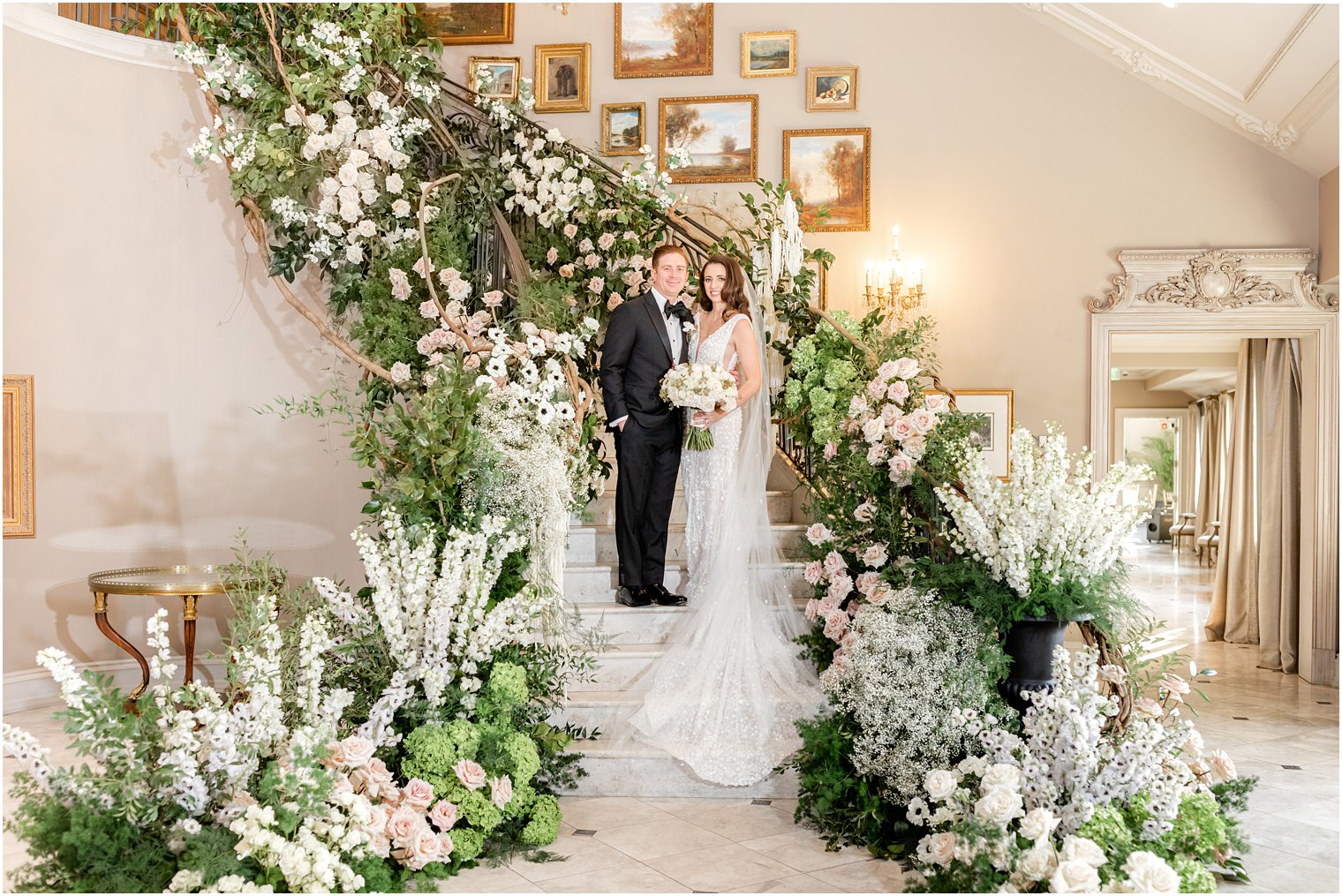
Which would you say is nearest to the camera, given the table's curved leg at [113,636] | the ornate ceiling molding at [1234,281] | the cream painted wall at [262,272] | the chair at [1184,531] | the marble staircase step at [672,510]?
the table's curved leg at [113,636]

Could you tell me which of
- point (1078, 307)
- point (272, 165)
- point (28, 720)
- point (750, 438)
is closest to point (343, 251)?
point (272, 165)

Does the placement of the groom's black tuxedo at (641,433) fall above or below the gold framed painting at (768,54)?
below

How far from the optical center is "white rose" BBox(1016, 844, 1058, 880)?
290cm

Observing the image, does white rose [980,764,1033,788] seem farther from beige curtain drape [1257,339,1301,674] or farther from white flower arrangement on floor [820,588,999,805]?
beige curtain drape [1257,339,1301,674]

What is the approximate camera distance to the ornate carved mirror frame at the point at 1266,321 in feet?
22.4

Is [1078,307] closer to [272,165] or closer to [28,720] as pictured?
[272,165]

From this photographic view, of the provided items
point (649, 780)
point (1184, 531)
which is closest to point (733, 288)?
point (649, 780)

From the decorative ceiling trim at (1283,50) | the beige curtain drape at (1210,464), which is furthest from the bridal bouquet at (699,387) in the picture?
the beige curtain drape at (1210,464)

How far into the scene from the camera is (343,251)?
19.8 feet

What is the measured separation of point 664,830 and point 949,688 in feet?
3.96

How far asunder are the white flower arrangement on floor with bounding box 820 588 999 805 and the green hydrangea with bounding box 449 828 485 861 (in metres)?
1.40

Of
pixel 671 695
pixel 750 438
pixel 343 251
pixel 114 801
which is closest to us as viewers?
pixel 114 801

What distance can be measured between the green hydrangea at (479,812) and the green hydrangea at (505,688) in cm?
33

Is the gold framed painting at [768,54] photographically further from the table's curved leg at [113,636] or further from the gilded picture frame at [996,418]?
the table's curved leg at [113,636]
